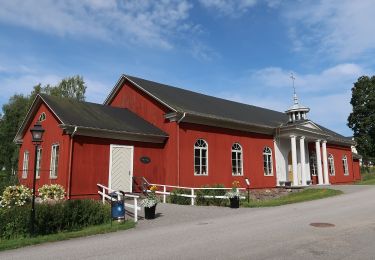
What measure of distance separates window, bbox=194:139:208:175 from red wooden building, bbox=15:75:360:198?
0.06 metres

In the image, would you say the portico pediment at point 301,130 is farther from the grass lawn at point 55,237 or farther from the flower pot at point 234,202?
the grass lawn at point 55,237

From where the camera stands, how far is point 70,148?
1698cm

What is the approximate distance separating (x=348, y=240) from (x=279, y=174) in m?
18.6

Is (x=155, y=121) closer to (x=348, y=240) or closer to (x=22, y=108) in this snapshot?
(x=348, y=240)

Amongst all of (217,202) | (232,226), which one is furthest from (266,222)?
(217,202)

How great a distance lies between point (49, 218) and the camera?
11.5 metres

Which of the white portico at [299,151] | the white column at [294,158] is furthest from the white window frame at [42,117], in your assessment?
the white column at [294,158]

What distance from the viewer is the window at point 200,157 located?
21.2 m

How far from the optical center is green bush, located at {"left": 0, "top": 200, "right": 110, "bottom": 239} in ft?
37.1

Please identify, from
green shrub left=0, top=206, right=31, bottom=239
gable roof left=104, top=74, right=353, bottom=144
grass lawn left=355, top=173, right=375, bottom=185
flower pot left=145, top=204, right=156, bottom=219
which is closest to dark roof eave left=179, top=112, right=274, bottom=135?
gable roof left=104, top=74, right=353, bottom=144

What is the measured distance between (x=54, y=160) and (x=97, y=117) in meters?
3.07

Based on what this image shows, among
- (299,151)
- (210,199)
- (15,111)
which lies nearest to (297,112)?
(299,151)

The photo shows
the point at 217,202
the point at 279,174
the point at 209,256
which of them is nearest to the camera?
the point at 209,256

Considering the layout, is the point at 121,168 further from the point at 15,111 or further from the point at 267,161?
the point at 15,111
